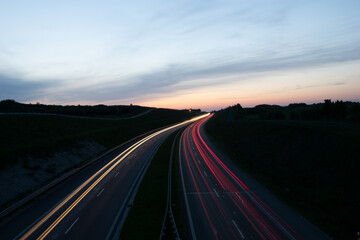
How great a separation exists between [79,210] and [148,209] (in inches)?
246

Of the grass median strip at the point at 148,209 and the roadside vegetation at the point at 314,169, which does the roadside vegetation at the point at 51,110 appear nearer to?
the grass median strip at the point at 148,209

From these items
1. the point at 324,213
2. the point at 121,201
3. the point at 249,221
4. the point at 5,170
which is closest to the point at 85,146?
the point at 5,170

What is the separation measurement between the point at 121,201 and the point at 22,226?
26.5 feet

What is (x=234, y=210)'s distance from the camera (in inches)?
822

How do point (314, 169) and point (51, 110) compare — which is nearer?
point (314, 169)

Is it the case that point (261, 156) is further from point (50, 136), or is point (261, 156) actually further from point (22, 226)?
point (50, 136)

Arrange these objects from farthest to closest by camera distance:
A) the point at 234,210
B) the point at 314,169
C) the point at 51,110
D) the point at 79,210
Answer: the point at 51,110, the point at 314,169, the point at 234,210, the point at 79,210

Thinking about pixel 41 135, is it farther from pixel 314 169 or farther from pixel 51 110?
pixel 51 110

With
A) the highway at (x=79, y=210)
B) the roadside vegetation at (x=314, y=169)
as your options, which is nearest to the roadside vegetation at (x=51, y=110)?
the highway at (x=79, y=210)

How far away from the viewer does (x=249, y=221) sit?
61.9ft

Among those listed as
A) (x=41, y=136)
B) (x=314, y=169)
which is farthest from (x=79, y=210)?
(x=41, y=136)

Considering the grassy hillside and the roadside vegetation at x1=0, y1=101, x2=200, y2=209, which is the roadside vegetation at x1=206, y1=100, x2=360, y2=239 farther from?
the grassy hillside

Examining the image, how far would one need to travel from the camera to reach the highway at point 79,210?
54.6ft

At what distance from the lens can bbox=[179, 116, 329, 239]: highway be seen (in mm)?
17250
